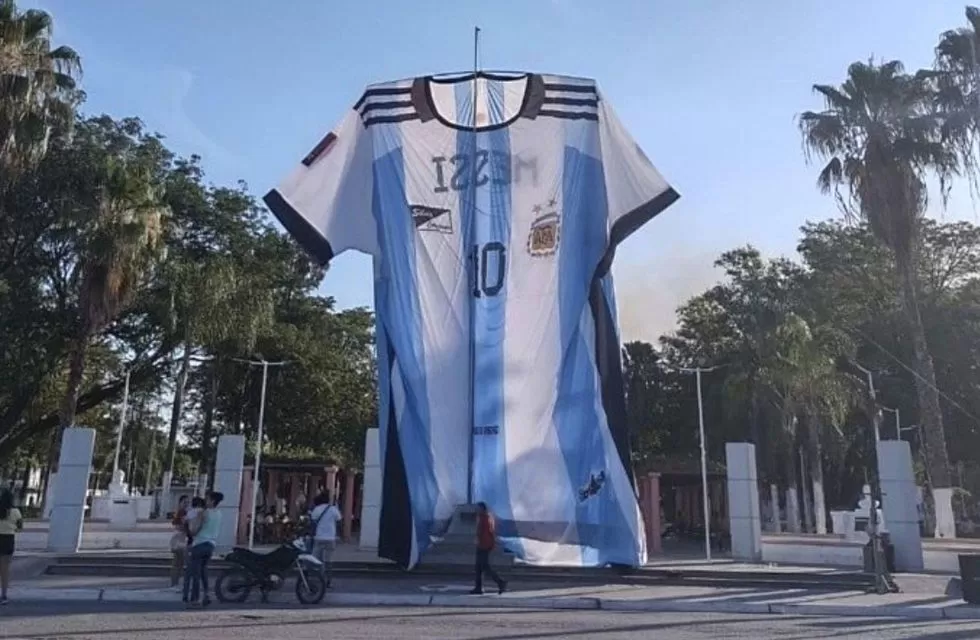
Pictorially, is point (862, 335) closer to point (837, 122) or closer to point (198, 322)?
point (837, 122)

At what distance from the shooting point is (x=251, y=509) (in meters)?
24.4

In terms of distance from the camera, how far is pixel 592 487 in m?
17.6

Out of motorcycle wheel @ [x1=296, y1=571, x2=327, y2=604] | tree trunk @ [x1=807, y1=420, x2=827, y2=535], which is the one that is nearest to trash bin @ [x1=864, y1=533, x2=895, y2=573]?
motorcycle wheel @ [x1=296, y1=571, x2=327, y2=604]

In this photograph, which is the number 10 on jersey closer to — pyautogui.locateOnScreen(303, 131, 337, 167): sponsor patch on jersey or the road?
pyautogui.locateOnScreen(303, 131, 337, 167): sponsor patch on jersey

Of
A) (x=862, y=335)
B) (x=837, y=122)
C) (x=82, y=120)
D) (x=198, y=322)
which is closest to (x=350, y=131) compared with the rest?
(x=198, y=322)

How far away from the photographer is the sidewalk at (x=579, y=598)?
44.2 feet

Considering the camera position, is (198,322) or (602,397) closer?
(602,397)

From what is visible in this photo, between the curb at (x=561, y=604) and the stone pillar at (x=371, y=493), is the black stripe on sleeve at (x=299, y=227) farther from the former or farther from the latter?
the curb at (x=561, y=604)

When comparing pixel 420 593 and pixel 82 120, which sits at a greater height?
pixel 82 120

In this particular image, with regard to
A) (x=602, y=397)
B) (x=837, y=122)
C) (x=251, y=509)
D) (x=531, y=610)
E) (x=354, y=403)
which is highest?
(x=837, y=122)

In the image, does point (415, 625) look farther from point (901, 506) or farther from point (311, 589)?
point (901, 506)

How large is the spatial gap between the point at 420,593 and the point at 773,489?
3129 cm

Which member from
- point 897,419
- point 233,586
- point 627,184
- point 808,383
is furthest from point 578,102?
point 897,419

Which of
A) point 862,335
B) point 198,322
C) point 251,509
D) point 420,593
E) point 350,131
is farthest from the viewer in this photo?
point 862,335
